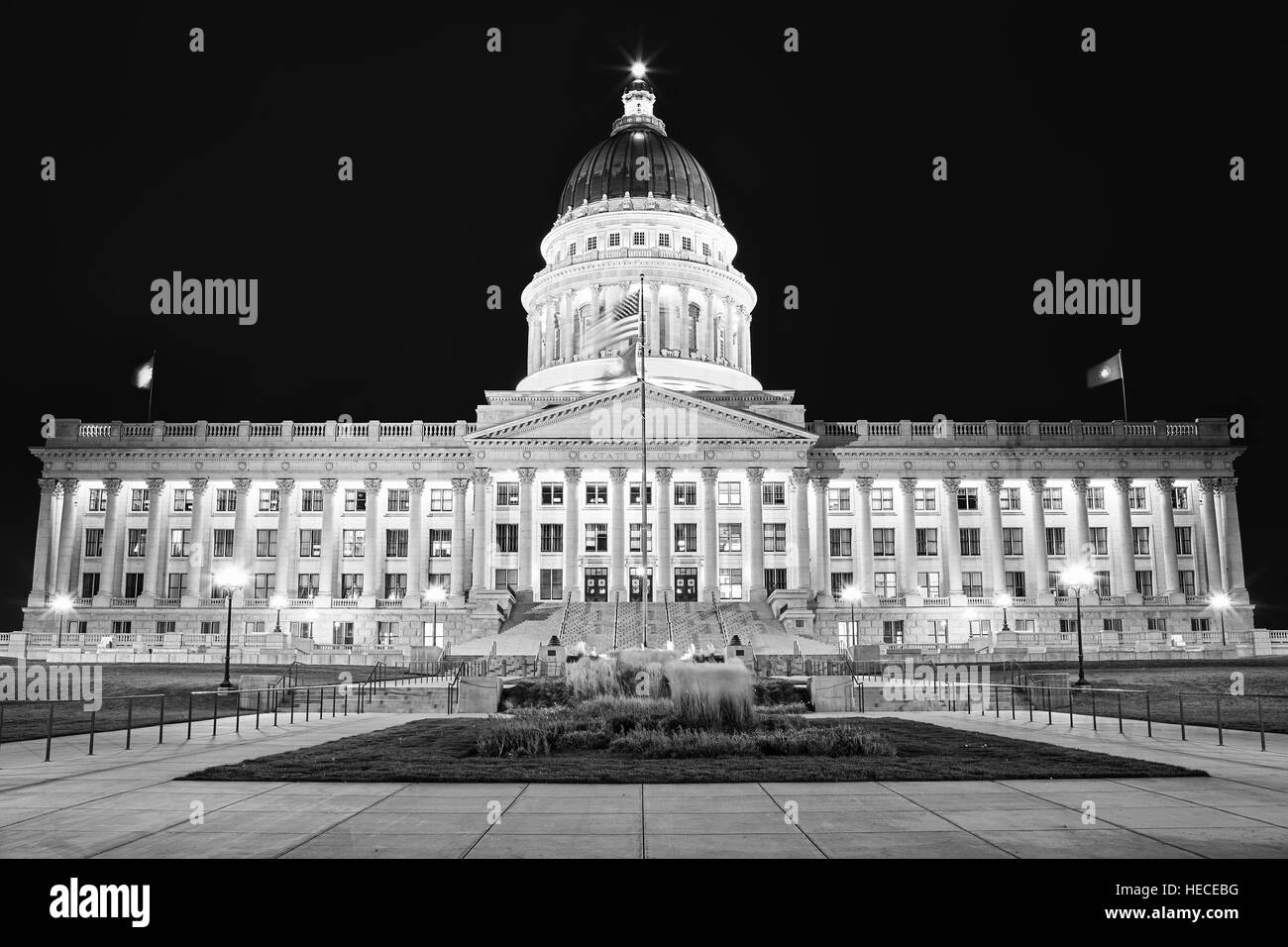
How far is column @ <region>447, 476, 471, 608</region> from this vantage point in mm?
78869

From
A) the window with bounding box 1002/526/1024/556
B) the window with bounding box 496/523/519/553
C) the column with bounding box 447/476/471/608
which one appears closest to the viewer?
the window with bounding box 496/523/519/553

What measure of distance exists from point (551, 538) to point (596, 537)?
3.53 meters

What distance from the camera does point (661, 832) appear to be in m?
10.7

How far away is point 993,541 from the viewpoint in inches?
3123

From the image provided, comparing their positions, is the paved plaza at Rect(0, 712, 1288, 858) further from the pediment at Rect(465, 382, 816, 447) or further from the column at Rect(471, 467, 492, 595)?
the pediment at Rect(465, 382, 816, 447)

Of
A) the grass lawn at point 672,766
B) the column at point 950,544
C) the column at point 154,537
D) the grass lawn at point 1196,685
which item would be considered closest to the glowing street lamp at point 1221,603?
the column at point 950,544

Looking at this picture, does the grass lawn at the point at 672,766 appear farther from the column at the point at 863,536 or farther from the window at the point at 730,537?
the column at the point at 863,536

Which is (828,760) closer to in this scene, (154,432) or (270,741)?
(270,741)

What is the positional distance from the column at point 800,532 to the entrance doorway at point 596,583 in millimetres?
13168

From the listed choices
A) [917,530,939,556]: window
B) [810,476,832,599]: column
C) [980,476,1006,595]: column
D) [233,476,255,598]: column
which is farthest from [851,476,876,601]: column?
[233,476,255,598]: column

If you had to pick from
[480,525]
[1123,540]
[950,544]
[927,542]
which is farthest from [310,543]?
[1123,540]

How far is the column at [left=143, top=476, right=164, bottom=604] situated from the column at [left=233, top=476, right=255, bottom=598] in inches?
214

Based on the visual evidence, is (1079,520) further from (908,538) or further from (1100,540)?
(908,538)

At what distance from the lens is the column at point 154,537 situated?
259 feet
